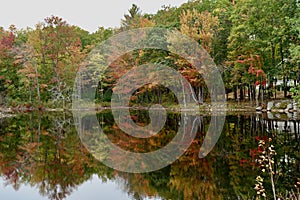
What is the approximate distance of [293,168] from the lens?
6.80 metres

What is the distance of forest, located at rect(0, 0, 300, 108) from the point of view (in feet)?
71.1

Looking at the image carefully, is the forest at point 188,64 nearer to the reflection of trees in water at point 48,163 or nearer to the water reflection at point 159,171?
the water reflection at point 159,171

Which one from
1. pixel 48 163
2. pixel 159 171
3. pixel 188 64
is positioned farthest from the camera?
pixel 188 64

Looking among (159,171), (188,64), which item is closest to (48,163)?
(159,171)

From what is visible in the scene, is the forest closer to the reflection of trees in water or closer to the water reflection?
the water reflection

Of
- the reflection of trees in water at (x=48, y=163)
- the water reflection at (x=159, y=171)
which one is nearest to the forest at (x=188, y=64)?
the water reflection at (x=159, y=171)

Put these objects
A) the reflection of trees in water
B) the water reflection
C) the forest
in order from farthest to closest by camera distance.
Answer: the forest, the reflection of trees in water, the water reflection

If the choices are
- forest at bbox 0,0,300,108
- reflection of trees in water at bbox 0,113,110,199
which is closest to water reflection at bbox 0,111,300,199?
reflection of trees in water at bbox 0,113,110,199

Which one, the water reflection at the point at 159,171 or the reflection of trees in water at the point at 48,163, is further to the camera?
the reflection of trees in water at the point at 48,163

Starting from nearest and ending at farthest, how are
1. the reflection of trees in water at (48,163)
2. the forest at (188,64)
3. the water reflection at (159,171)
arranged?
the water reflection at (159,171) → the reflection of trees in water at (48,163) → the forest at (188,64)

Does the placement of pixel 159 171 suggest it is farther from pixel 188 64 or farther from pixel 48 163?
pixel 188 64

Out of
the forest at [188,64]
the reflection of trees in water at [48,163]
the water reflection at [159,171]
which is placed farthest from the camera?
the forest at [188,64]

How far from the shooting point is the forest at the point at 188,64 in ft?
71.1

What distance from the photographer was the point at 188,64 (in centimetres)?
2555
